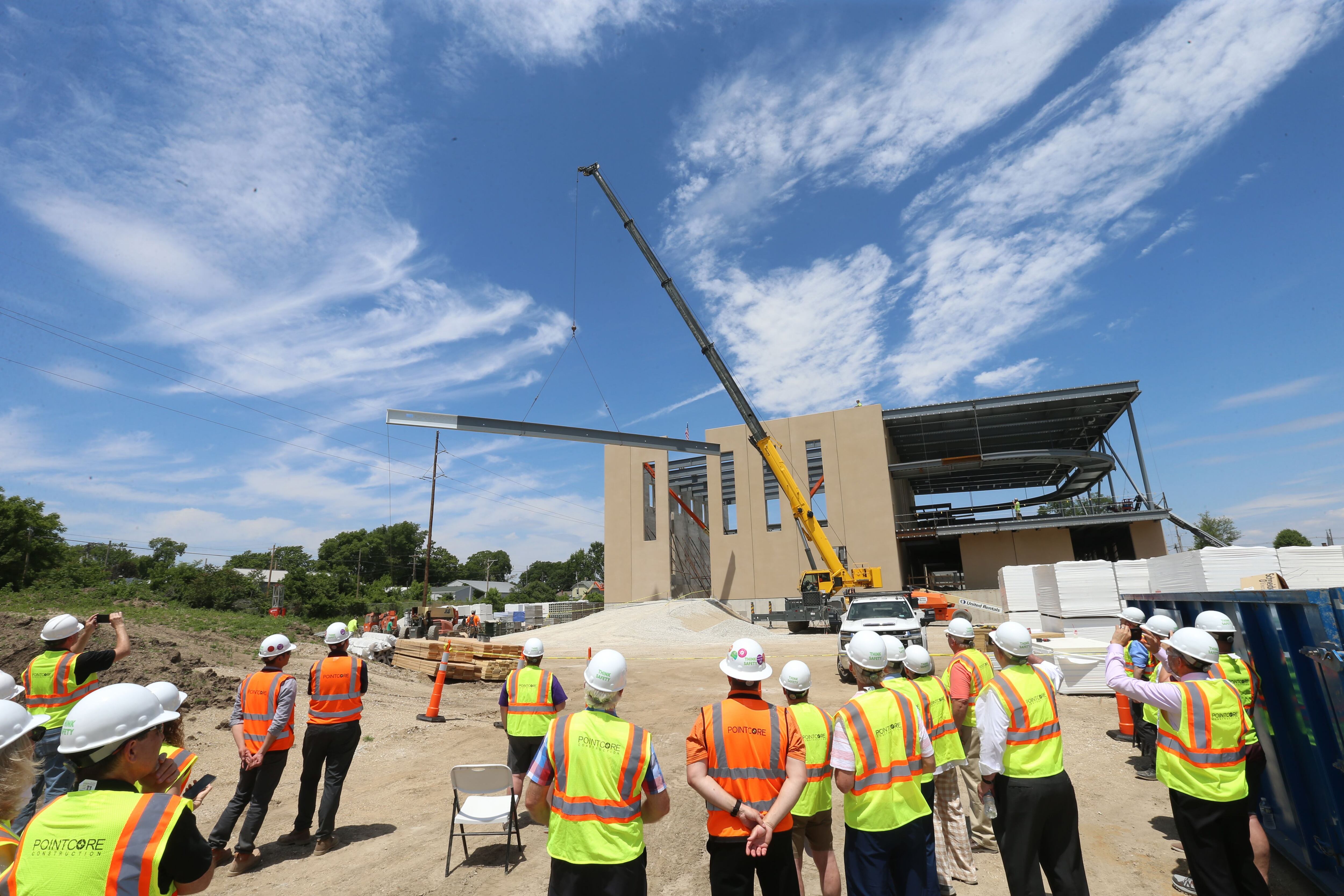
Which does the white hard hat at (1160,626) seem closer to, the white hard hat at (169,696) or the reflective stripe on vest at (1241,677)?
the reflective stripe on vest at (1241,677)

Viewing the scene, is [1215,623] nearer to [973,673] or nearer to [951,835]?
[973,673]

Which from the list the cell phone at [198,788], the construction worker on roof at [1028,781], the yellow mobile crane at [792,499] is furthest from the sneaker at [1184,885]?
the yellow mobile crane at [792,499]

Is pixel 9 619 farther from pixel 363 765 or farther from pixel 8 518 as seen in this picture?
pixel 8 518

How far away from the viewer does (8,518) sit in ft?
109

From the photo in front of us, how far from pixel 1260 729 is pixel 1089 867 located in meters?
1.72

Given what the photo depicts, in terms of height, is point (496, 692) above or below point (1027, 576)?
below

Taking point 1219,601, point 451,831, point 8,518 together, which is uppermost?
point 8,518

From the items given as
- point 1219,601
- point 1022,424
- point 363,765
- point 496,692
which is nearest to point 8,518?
point 496,692

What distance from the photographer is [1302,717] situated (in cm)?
454

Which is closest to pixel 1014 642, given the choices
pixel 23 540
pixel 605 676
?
pixel 605 676

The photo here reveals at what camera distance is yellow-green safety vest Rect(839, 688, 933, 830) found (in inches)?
143

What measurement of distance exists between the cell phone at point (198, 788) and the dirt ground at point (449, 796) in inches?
106

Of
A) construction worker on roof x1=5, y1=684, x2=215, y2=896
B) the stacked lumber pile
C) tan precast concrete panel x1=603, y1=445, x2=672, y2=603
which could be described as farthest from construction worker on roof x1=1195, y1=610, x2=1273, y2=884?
tan precast concrete panel x1=603, y1=445, x2=672, y2=603

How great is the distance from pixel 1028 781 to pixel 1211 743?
3.57ft
